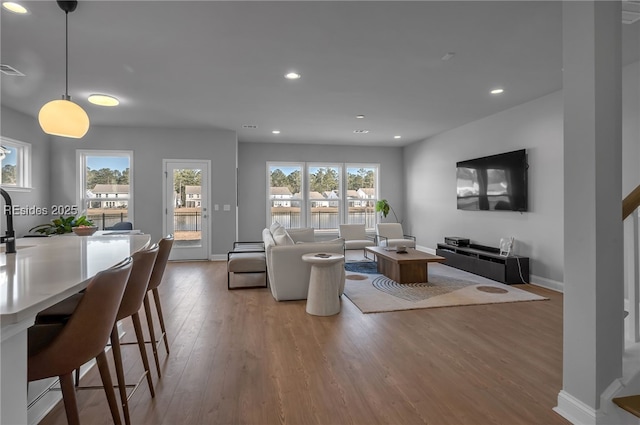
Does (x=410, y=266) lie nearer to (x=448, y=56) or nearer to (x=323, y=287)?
(x=323, y=287)

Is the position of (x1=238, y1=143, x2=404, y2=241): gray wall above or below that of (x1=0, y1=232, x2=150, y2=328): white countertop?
above

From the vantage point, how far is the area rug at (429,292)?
3963mm

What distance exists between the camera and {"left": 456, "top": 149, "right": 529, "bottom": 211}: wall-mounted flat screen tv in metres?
5.12

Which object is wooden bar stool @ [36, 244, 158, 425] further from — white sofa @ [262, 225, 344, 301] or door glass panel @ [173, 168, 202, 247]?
door glass panel @ [173, 168, 202, 247]

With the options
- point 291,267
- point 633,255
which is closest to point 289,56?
point 291,267

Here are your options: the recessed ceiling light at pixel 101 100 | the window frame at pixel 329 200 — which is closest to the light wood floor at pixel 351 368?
the recessed ceiling light at pixel 101 100

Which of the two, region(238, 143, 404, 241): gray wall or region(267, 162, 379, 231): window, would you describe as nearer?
region(238, 143, 404, 241): gray wall

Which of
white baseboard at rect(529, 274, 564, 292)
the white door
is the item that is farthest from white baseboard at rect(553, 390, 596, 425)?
the white door

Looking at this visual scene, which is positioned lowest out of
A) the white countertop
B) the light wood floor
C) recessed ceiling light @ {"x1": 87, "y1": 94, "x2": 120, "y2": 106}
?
the light wood floor

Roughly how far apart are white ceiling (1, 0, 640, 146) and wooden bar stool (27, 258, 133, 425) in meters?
2.33

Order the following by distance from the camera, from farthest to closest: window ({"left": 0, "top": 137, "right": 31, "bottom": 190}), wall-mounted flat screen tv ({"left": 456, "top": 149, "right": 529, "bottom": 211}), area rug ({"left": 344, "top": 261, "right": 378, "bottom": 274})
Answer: area rug ({"left": 344, "top": 261, "right": 378, "bottom": 274}) → window ({"left": 0, "top": 137, "right": 31, "bottom": 190}) → wall-mounted flat screen tv ({"left": 456, "top": 149, "right": 529, "bottom": 211})

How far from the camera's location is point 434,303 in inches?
156

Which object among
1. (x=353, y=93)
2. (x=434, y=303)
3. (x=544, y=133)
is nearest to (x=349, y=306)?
(x=434, y=303)

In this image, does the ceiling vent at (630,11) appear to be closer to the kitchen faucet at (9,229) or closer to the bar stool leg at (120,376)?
the bar stool leg at (120,376)
